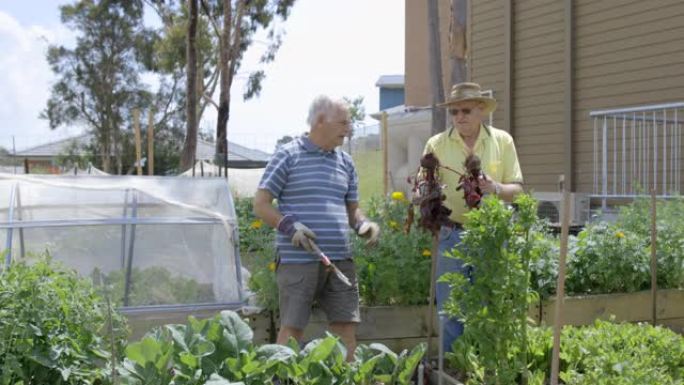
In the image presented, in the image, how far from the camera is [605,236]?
5.21 metres

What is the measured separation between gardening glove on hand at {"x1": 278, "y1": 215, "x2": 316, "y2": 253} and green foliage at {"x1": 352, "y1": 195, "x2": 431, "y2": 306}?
124cm

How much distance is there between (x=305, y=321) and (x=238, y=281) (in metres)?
1.47

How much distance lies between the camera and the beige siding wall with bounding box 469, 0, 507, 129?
11.3 metres

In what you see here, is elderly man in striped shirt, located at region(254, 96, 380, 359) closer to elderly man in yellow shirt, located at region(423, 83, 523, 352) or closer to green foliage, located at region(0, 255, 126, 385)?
elderly man in yellow shirt, located at region(423, 83, 523, 352)

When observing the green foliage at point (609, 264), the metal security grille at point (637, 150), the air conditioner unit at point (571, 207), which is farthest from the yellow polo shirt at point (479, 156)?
the air conditioner unit at point (571, 207)

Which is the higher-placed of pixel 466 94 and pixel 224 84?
pixel 224 84

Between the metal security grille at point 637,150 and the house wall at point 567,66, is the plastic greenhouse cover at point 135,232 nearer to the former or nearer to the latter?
the metal security grille at point 637,150

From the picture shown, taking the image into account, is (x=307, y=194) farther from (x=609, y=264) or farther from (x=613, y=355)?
(x=609, y=264)

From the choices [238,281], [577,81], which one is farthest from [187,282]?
[577,81]

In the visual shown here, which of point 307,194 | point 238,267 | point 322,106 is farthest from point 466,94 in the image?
point 238,267

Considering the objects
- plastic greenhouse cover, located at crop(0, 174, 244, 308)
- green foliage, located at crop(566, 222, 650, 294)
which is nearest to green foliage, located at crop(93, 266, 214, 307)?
plastic greenhouse cover, located at crop(0, 174, 244, 308)

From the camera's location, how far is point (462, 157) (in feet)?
13.4

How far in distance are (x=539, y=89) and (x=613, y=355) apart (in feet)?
26.4

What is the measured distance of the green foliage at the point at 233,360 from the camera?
9.05ft
